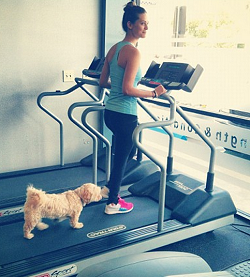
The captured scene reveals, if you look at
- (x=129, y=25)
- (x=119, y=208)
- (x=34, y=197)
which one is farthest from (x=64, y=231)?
(x=129, y=25)

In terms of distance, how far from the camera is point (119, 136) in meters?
2.92

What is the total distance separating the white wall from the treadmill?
147 cm

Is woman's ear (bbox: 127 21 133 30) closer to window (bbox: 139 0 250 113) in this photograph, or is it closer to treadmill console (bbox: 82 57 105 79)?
treadmill console (bbox: 82 57 105 79)

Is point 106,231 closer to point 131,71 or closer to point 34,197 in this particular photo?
point 34,197

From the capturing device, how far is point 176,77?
291 cm

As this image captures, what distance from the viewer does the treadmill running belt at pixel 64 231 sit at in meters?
2.58

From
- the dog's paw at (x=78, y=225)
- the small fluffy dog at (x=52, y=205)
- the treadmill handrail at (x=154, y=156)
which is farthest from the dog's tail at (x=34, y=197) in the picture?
the treadmill handrail at (x=154, y=156)

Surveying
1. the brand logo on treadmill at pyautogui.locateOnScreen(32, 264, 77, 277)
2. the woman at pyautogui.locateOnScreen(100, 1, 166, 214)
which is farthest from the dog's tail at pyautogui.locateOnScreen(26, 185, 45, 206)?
the woman at pyautogui.locateOnScreen(100, 1, 166, 214)

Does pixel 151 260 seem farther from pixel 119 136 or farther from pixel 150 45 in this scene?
pixel 150 45

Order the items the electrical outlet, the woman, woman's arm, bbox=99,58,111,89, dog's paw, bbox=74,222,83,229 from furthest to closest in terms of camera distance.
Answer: the electrical outlet
woman's arm, bbox=99,58,111,89
dog's paw, bbox=74,222,83,229
the woman

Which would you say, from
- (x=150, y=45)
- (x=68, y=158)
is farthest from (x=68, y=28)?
(x=68, y=158)

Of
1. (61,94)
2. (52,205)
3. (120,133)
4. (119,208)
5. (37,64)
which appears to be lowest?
(119,208)

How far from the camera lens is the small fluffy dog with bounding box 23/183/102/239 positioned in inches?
105

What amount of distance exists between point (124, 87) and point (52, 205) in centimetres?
108
